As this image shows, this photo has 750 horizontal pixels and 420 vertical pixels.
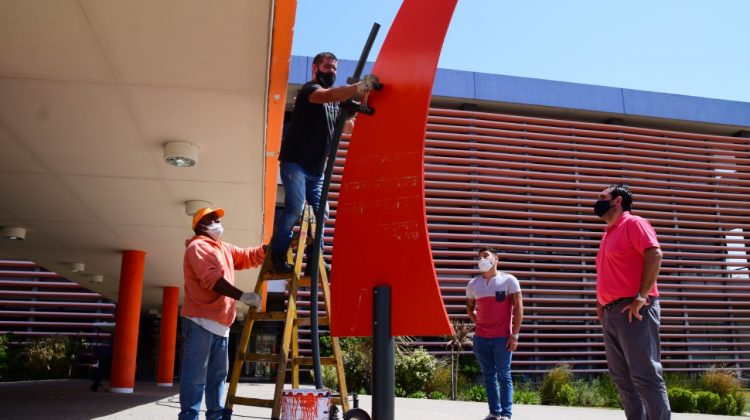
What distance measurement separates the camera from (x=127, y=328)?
956 centimetres

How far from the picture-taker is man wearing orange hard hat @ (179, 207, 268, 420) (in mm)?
3406

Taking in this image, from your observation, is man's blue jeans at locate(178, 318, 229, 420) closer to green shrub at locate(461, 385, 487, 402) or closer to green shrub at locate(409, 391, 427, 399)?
green shrub at locate(409, 391, 427, 399)

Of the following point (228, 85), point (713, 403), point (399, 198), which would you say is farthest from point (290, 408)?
point (713, 403)

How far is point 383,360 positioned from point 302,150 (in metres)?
1.56

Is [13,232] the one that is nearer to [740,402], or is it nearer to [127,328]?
[127,328]

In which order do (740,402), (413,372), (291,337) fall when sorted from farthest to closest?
(413,372) < (740,402) < (291,337)

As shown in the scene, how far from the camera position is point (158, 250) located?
33.5 feet

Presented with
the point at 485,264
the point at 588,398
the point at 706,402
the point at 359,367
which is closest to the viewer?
the point at 485,264

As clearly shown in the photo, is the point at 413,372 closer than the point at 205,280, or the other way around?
the point at 205,280

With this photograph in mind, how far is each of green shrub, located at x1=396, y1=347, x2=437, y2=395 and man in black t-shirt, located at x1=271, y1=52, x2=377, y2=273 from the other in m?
9.99

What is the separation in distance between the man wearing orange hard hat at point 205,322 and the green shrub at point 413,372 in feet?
32.0

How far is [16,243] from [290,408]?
29.7 ft

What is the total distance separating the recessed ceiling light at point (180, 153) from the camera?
536 cm

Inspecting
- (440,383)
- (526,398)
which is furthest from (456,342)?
(526,398)
